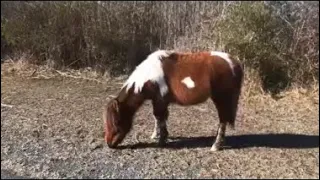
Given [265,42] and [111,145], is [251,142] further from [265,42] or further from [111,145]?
[265,42]

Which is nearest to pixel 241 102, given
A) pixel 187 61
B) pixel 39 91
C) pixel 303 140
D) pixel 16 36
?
pixel 303 140

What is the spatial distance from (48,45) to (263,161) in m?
5.05

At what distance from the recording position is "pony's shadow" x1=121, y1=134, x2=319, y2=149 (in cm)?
650

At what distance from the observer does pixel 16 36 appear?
9.92 metres

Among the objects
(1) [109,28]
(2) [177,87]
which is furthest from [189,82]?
(1) [109,28]

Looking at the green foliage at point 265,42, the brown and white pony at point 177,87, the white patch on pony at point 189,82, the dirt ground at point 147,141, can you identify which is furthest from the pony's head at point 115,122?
the green foliage at point 265,42

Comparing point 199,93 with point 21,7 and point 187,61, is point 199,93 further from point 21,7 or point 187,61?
point 21,7

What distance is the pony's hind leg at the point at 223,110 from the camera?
244 inches

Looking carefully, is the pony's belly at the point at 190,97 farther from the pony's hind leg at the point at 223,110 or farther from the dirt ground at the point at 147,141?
the dirt ground at the point at 147,141

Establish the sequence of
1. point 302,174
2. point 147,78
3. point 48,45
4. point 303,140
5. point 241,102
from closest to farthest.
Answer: point 302,174
point 147,78
point 303,140
point 241,102
point 48,45

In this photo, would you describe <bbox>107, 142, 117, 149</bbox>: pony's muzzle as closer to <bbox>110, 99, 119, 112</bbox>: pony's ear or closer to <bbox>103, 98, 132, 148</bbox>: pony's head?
<bbox>103, 98, 132, 148</bbox>: pony's head

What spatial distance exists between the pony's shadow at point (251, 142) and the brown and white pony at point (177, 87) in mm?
273

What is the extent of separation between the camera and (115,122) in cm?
627

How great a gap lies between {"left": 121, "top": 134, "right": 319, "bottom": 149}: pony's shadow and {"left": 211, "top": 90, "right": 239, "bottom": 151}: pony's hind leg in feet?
0.56
